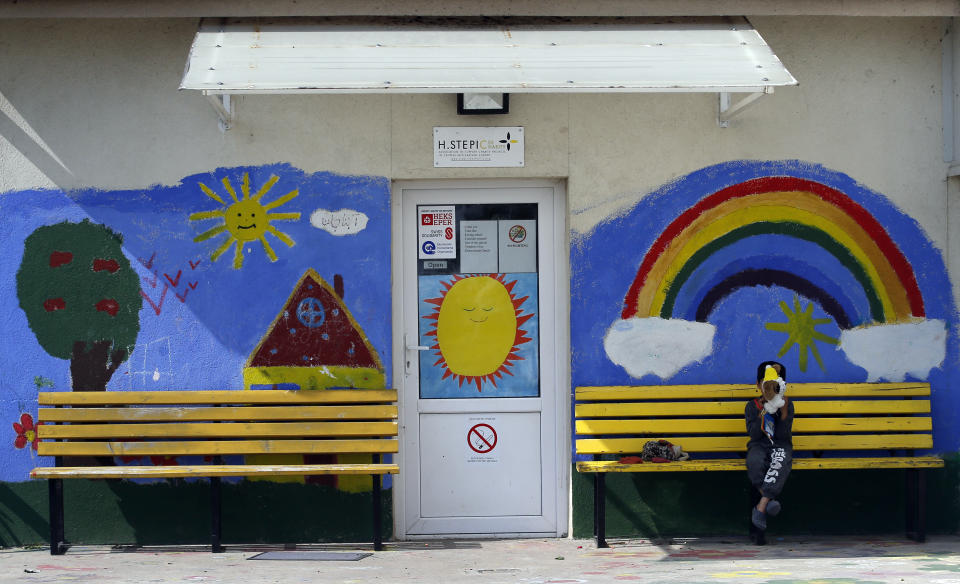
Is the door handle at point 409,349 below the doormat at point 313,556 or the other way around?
the other way around

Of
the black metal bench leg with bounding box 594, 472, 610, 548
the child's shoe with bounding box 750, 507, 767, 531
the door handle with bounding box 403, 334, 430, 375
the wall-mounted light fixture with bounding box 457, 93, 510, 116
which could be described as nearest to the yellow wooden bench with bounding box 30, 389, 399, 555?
the door handle with bounding box 403, 334, 430, 375

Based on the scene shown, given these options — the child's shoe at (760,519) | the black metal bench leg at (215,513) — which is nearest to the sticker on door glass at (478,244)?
the black metal bench leg at (215,513)

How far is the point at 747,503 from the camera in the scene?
685 centimetres

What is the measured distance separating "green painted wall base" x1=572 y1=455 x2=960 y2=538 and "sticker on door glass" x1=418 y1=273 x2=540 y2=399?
2.76ft

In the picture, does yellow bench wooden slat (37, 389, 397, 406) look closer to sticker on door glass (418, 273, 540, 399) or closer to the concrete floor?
sticker on door glass (418, 273, 540, 399)

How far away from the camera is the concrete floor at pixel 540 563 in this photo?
555 cm

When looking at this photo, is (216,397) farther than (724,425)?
No

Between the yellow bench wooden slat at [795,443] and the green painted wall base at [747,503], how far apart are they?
27cm

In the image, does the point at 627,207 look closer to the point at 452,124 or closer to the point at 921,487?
the point at 452,124

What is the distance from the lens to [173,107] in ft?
22.0

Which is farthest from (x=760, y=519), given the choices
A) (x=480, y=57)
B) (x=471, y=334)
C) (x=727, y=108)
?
(x=480, y=57)

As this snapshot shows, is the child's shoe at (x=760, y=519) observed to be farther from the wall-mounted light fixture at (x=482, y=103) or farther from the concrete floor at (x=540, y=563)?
the wall-mounted light fixture at (x=482, y=103)

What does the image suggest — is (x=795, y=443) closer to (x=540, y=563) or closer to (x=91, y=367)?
(x=540, y=563)

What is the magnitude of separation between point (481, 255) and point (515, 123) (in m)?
0.87
